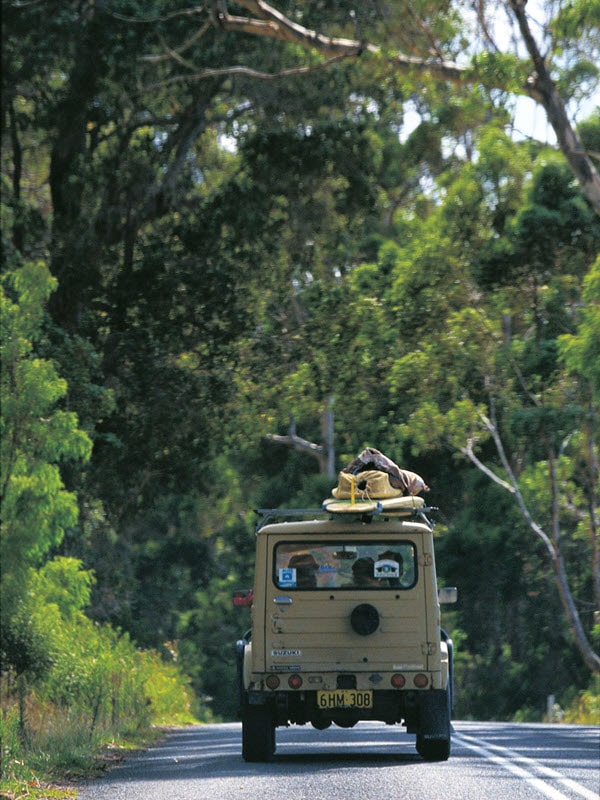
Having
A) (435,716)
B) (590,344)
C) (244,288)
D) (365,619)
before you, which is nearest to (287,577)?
(365,619)

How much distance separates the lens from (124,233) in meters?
29.8

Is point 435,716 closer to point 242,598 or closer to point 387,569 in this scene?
point 387,569

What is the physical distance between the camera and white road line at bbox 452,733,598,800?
11.5 meters

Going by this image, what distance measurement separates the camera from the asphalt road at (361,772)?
11.5 metres

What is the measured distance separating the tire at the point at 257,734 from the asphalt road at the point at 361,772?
0.50 feet

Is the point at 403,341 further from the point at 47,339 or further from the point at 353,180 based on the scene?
the point at 47,339

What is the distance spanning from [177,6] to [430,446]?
498 inches

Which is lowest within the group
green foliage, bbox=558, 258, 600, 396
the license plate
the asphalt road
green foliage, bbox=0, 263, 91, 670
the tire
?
the asphalt road

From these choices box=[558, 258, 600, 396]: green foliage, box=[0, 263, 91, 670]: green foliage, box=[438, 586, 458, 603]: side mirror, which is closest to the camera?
box=[438, 586, 458, 603]: side mirror

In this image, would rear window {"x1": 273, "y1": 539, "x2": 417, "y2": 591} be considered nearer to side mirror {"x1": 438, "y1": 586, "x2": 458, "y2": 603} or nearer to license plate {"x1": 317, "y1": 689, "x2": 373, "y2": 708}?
side mirror {"x1": 438, "y1": 586, "x2": 458, "y2": 603}

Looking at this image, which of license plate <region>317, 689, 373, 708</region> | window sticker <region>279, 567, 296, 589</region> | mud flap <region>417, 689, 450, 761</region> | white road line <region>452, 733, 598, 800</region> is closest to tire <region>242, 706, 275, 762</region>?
license plate <region>317, 689, 373, 708</region>

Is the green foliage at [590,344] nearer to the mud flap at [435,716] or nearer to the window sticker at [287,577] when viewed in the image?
the mud flap at [435,716]

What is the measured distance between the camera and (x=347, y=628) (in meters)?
14.3

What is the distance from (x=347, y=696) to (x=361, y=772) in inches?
37.3
